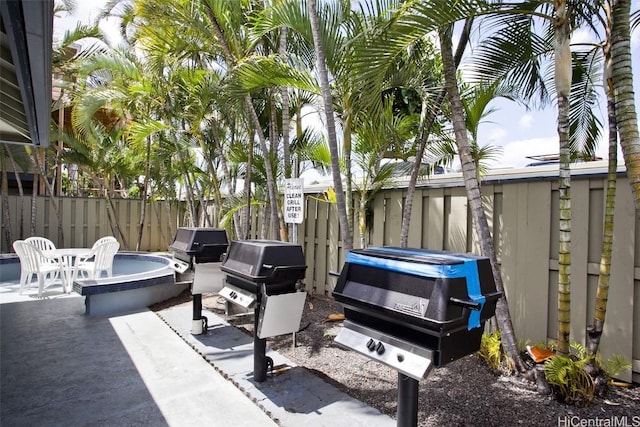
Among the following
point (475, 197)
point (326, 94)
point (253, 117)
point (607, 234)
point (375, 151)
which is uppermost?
point (253, 117)

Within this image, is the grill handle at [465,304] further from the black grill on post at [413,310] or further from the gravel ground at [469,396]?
the gravel ground at [469,396]

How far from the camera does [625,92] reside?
8.16 feet

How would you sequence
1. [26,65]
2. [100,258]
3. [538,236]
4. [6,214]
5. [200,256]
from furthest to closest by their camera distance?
1. [6,214]
2. [100,258]
3. [200,256]
4. [538,236]
5. [26,65]

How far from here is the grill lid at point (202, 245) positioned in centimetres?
398

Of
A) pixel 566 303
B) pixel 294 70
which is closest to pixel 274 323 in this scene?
pixel 566 303

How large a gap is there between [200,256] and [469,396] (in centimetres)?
284

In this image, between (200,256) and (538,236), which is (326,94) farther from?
(538,236)

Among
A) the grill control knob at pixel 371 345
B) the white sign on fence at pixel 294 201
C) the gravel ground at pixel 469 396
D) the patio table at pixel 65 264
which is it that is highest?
the white sign on fence at pixel 294 201

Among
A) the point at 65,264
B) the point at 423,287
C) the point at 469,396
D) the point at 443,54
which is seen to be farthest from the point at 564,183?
the point at 65,264

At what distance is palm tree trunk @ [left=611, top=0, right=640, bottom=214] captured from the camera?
2428 mm

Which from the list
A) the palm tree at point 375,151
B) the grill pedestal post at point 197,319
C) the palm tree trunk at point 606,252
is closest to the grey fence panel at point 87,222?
the grill pedestal post at point 197,319

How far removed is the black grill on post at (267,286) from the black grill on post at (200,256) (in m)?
1.03

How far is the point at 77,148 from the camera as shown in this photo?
8.92 metres

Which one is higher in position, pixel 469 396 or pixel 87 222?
pixel 87 222
